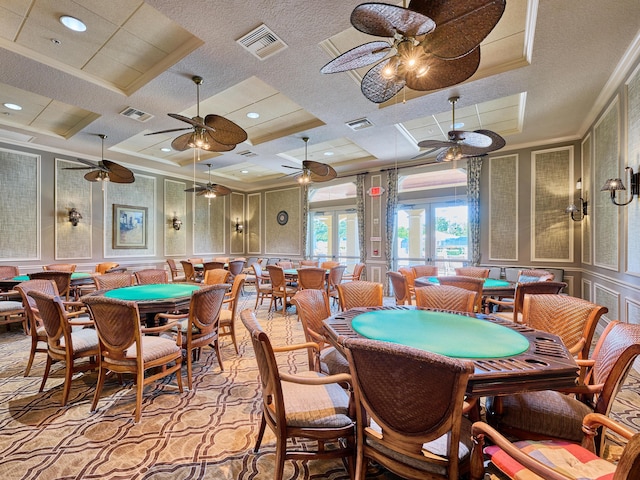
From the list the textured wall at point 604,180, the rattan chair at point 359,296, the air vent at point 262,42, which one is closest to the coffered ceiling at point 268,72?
the air vent at point 262,42

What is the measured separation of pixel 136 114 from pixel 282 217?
222 inches

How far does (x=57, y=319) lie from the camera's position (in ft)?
8.14

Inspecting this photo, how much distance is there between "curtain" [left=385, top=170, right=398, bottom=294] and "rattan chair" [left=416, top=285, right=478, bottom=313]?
4722 millimetres

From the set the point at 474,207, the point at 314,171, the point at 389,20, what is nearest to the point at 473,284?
the point at 389,20

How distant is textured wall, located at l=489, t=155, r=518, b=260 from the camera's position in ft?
20.2

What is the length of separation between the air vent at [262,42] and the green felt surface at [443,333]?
275cm

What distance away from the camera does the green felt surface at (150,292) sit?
3061 millimetres

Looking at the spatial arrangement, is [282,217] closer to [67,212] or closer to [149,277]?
[67,212]

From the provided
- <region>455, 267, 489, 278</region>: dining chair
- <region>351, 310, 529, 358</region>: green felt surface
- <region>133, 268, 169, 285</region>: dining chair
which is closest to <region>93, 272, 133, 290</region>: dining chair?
<region>133, 268, 169, 285</region>: dining chair

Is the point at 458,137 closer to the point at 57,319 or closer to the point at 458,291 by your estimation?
the point at 458,291

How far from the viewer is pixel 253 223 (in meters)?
10.8

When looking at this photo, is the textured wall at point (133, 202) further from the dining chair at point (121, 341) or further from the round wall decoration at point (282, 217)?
the dining chair at point (121, 341)

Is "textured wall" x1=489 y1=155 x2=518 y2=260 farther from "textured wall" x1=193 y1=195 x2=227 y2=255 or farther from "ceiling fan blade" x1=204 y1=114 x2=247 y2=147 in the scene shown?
"textured wall" x1=193 y1=195 x2=227 y2=255

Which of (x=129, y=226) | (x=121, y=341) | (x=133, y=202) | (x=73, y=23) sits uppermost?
(x=73, y=23)
